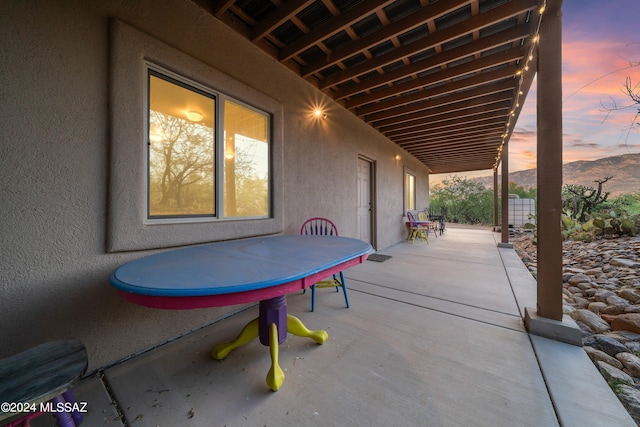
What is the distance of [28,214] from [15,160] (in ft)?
0.97

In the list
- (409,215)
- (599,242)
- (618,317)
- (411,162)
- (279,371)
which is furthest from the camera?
(411,162)

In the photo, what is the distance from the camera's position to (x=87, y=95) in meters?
1.44

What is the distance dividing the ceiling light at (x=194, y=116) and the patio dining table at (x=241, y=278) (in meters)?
1.19

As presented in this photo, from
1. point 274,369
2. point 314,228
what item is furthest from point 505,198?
point 274,369

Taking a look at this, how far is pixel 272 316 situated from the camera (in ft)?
4.99

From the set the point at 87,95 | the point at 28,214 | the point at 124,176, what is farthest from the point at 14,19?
the point at 28,214

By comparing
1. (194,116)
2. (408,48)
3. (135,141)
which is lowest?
(135,141)

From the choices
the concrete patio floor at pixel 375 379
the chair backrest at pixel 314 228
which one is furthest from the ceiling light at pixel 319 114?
the concrete patio floor at pixel 375 379

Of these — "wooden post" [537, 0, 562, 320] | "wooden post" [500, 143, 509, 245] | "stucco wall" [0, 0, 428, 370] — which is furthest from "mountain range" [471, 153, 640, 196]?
"stucco wall" [0, 0, 428, 370]

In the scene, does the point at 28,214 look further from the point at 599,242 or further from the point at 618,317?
the point at 599,242

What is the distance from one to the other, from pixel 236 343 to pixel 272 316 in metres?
0.39

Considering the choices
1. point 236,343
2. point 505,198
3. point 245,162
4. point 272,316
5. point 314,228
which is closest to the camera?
point 272,316

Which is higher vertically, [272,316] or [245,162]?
[245,162]

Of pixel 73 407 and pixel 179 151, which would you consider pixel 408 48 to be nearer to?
pixel 179 151
